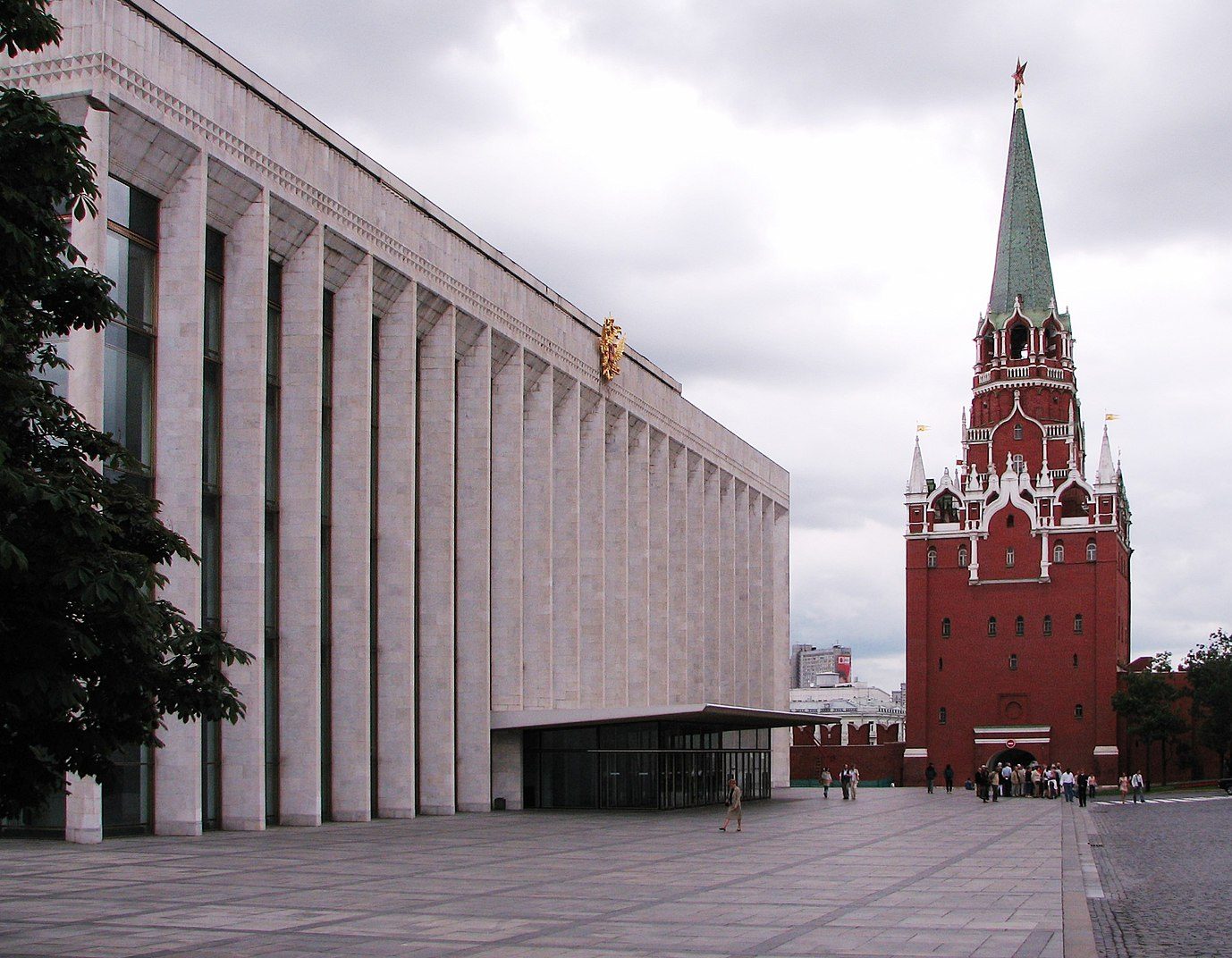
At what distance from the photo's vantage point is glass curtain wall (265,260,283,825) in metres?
34.7

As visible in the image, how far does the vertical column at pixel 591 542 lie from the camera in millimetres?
53500

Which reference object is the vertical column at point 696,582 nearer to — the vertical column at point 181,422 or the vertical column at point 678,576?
the vertical column at point 678,576

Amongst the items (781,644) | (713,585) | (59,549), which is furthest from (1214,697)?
(59,549)

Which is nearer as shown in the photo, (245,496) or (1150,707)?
(245,496)

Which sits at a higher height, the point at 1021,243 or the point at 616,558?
the point at 1021,243

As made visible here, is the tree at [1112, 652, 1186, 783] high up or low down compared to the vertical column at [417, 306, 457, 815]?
down

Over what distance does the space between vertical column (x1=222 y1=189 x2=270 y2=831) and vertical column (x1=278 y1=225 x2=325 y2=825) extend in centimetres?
159

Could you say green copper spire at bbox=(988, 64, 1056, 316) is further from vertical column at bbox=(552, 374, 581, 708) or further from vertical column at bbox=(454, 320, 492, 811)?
vertical column at bbox=(454, 320, 492, 811)

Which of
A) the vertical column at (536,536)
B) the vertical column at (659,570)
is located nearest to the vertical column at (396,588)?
the vertical column at (536,536)

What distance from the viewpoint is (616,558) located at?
56719 mm

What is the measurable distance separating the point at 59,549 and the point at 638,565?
46.1 metres

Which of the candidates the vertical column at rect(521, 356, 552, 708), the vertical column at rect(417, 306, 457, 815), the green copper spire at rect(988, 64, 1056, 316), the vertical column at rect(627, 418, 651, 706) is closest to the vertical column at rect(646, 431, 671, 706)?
the vertical column at rect(627, 418, 651, 706)

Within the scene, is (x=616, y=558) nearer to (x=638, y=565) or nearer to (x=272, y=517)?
(x=638, y=565)

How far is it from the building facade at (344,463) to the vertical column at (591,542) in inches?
3.7
